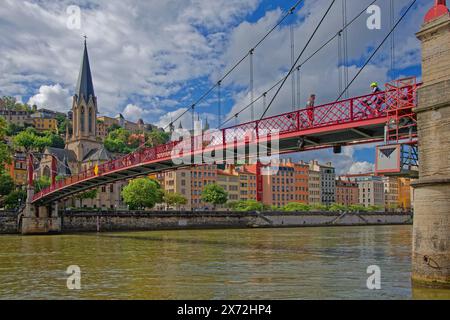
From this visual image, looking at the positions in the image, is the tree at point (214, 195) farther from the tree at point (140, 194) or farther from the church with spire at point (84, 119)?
the church with spire at point (84, 119)

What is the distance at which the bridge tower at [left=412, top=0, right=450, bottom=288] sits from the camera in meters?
17.0

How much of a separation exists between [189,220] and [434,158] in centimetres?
7221

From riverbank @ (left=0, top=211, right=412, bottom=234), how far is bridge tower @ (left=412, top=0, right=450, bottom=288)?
2420 inches

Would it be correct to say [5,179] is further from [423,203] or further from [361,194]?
[361,194]

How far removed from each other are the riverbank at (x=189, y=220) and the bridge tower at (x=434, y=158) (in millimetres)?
61466

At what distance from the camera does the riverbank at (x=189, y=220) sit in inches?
2926

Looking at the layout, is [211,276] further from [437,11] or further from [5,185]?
[5,185]

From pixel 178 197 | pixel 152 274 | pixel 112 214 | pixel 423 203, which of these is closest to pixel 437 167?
pixel 423 203

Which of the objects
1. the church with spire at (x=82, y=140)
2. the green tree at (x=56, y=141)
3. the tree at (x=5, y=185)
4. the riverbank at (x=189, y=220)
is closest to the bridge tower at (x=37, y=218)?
the riverbank at (x=189, y=220)

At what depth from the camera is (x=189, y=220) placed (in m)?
88.0

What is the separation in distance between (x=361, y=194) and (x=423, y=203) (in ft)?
551

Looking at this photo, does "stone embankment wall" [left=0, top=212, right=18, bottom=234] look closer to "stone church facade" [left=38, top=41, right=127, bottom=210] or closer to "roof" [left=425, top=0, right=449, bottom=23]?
"stone church facade" [left=38, top=41, right=127, bottom=210]
